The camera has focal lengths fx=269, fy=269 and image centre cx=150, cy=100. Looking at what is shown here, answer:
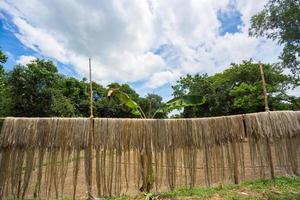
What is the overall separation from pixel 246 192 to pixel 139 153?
2.47m

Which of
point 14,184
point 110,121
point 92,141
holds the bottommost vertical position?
point 14,184

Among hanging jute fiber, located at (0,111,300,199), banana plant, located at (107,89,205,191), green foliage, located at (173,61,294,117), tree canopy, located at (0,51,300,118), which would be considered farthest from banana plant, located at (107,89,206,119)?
green foliage, located at (173,61,294,117)

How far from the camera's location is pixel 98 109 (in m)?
32.1

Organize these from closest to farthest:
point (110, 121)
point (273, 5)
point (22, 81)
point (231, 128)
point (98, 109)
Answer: point (110, 121) < point (231, 128) < point (273, 5) < point (22, 81) < point (98, 109)

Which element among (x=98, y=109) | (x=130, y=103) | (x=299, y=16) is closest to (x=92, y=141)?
(x=130, y=103)

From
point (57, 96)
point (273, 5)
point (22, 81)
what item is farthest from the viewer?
point (57, 96)

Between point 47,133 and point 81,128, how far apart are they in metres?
0.66

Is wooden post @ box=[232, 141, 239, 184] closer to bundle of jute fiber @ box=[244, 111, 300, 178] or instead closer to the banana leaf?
bundle of jute fiber @ box=[244, 111, 300, 178]

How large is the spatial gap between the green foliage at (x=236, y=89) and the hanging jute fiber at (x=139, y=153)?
42.4 ft

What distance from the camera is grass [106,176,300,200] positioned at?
5.56 metres

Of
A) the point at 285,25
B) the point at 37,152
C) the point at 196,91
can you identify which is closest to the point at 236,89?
the point at 196,91

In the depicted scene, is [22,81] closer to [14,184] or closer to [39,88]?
[39,88]

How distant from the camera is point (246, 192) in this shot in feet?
19.2

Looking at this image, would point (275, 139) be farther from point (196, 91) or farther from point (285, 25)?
point (196, 91)
